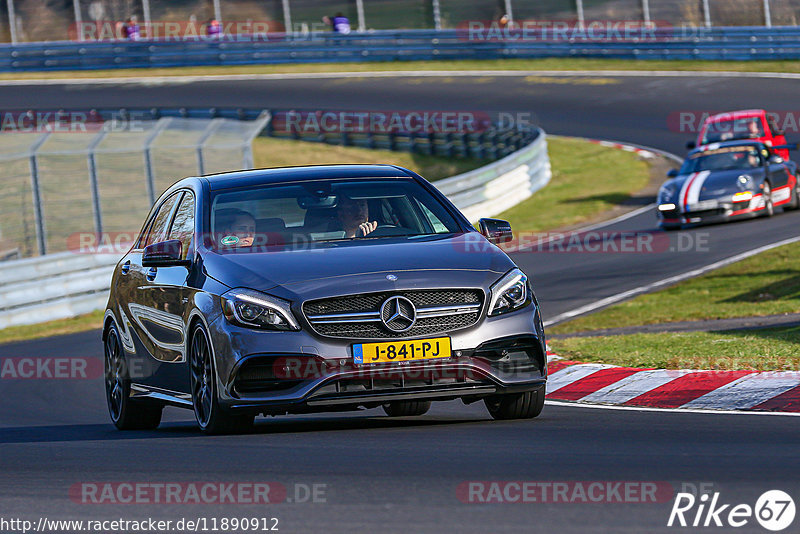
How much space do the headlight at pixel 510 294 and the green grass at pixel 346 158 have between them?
80.7 ft

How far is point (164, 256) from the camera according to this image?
8.01 m

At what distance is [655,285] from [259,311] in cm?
1092

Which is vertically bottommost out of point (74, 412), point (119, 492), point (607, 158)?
point (607, 158)

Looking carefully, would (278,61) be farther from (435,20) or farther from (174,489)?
(174,489)

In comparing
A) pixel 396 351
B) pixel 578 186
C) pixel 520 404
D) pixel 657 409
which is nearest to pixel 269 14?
pixel 578 186

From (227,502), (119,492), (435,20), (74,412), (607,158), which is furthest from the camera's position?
(435,20)

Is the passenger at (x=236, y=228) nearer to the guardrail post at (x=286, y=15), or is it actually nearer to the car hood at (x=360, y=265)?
the car hood at (x=360, y=265)

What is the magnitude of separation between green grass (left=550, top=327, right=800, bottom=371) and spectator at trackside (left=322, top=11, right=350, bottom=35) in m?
35.4

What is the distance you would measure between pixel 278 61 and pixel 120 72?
5.49 metres

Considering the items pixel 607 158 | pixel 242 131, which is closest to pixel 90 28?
pixel 607 158

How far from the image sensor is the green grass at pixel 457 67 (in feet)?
133

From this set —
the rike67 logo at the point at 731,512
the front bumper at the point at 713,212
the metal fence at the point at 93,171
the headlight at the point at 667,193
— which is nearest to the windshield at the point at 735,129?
the headlight at the point at 667,193

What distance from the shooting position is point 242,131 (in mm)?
22484

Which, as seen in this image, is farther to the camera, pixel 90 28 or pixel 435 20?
pixel 90 28
